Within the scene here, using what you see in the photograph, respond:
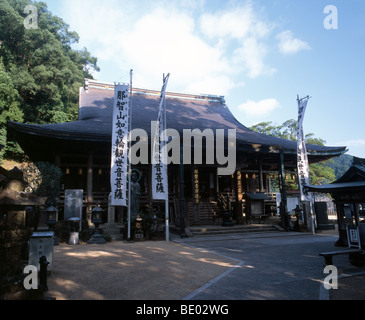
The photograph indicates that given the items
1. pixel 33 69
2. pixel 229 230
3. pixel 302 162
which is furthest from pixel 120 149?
pixel 33 69

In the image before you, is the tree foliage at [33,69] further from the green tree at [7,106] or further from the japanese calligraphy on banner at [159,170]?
the japanese calligraphy on banner at [159,170]

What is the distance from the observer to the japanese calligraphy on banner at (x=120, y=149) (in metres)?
9.74

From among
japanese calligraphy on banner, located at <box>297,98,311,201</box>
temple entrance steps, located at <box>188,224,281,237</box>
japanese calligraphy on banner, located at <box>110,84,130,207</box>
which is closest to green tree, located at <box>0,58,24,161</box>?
japanese calligraphy on banner, located at <box>110,84,130,207</box>

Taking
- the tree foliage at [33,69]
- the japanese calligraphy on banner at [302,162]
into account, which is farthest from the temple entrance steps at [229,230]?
the tree foliage at [33,69]

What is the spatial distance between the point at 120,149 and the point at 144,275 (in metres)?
6.05

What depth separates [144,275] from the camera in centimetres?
504

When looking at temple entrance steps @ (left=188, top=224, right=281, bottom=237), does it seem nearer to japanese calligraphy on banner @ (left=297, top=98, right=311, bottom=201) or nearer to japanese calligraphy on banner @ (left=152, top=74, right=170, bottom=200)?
japanese calligraphy on banner @ (left=297, top=98, right=311, bottom=201)

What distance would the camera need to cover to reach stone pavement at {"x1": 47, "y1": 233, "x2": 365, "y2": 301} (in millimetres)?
3941

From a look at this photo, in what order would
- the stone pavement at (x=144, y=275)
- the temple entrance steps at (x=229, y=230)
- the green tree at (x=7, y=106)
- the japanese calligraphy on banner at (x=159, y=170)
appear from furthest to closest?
1. the green tree at (x=7, y=106)
2. the temple entrance steps at (x=229, y=230)
3. the japanese calligraphy on banner at (x=159, y=170)
4. the stone pavement at (x=144, y=275)

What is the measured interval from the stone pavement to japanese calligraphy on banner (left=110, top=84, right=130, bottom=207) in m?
2.46

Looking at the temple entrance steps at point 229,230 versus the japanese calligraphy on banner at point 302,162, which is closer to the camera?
the temple entrance steps at point 229,230

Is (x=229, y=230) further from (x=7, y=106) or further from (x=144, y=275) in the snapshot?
(x=7, y=106)

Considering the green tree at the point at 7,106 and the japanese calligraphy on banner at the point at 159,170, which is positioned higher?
the green tree at the point at 7,106

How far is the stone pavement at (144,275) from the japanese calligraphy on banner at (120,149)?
246 centimetres
